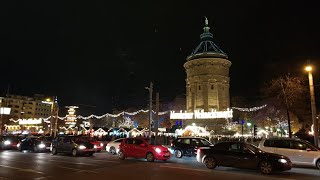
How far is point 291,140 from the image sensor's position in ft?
61.4

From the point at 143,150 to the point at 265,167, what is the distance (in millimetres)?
8973

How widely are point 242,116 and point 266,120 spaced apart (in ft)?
63.4

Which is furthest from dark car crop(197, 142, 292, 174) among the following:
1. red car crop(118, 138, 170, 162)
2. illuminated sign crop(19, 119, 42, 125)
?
illuminated sign crop(19, 119, 42, 125)

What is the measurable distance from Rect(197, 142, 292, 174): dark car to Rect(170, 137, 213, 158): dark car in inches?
230

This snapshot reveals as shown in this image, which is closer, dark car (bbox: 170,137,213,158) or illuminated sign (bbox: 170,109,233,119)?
dark car (bbox: 170,137,213,158)

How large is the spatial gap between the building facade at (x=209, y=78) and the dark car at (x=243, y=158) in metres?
59.3

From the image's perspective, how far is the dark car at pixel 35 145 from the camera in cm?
2991

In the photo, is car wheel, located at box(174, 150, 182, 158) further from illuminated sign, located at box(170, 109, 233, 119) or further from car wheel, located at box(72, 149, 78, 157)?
illuminated sign, located at box(170, 109, 233, 119)

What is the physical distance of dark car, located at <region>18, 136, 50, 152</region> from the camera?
2991 cm

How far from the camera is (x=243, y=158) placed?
645 inches

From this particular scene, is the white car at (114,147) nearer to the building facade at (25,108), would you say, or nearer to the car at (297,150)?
the car at (297,150)

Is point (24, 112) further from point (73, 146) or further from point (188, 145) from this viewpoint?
point (188, 145)

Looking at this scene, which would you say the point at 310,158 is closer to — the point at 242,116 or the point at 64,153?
the point at 64,153

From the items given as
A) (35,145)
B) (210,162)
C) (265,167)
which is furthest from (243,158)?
(35,145)
